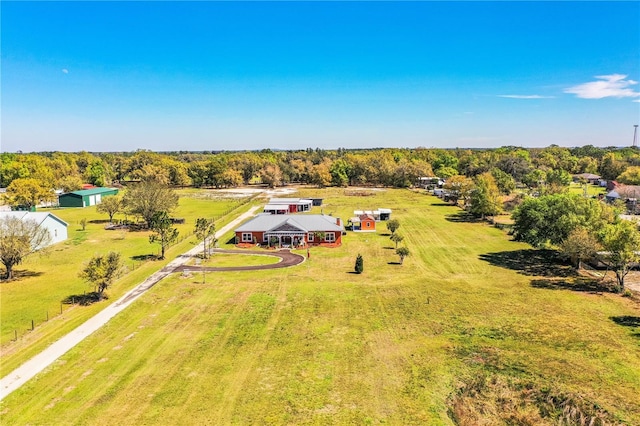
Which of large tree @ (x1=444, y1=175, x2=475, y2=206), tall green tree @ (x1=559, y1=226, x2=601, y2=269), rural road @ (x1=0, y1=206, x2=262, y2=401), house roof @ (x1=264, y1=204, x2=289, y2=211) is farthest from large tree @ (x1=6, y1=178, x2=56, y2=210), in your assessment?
tall green tree @ (x1=559, y1=226, x2=601, y2=269)

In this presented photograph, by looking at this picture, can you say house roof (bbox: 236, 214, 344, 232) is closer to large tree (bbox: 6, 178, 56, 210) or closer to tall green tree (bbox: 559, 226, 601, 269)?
tall green tree (bbox: 559, 226, 601, 269)

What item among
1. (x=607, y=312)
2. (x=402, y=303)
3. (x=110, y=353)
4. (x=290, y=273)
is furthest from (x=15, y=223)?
(x=607, y=312)

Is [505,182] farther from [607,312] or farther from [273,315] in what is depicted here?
[273,315]

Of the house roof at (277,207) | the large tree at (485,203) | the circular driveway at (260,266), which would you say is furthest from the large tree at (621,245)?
the house roof at (277,207)

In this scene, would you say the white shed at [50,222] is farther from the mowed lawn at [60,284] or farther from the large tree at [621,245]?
the large tree at [621,245]

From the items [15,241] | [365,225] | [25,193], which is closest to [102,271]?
[15,241]
